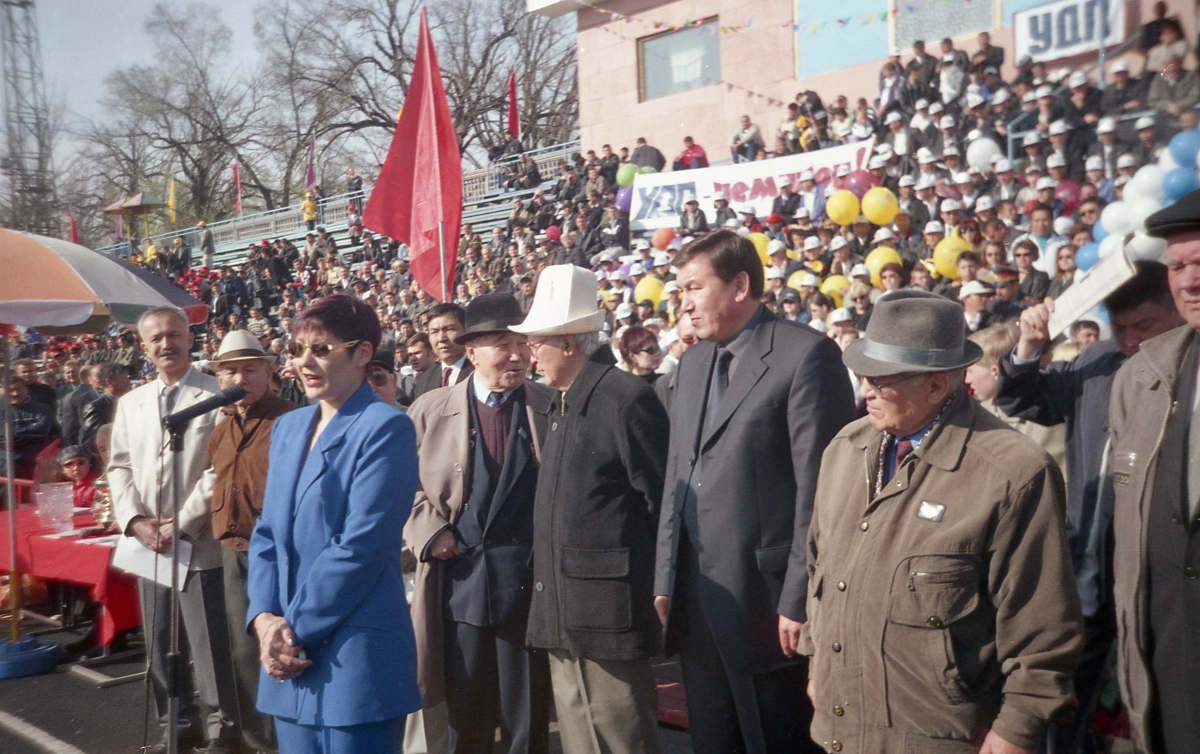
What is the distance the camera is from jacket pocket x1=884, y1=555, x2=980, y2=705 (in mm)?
2283

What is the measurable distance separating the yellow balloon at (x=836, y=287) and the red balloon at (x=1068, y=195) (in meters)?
2.12

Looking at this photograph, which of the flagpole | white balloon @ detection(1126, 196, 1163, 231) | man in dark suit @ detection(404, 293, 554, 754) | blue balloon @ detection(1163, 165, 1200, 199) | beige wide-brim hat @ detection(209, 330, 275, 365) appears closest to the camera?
man in dark suit @ detection(404, 293, 554, 754)

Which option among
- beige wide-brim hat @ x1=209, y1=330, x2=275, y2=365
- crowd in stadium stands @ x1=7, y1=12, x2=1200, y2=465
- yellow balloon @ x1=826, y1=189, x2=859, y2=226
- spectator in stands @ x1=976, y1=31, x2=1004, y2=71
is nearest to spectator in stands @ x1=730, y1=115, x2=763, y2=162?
crowd in stadium stands @ x1=7, y1=12, x2=1200, y2=465

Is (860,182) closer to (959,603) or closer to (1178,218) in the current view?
(1178,218)

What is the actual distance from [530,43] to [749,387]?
3710 centimetres

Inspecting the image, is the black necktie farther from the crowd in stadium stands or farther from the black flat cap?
the crowd in stadium stands

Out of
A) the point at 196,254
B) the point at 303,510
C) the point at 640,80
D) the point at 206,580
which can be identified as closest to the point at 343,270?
the point at 640,80

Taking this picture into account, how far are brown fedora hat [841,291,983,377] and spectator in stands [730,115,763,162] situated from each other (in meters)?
13.1

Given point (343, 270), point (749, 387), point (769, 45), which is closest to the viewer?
point (749, 387)

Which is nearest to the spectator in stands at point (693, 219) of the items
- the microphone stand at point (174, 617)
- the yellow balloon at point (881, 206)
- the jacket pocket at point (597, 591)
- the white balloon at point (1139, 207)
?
the yellow balloon at point (881, 206)

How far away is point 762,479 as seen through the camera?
3.07 metres

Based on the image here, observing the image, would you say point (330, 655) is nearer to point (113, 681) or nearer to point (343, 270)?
point (113, 681)

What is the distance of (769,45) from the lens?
729 inches

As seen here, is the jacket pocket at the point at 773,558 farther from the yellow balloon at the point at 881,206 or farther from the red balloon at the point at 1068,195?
the yellow balloon at the point at 881,206
